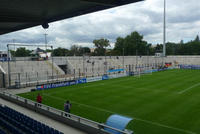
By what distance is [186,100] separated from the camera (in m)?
20.2

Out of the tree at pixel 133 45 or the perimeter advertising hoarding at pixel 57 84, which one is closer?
the perimeter advertising hoarding at pixel 57 84

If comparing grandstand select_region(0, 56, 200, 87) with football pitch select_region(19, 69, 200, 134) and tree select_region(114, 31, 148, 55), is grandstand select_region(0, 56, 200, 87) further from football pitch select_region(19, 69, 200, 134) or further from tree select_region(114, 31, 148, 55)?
tree select_region(114, 31, 148, 55)

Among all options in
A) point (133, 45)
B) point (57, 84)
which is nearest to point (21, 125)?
point (57, 84)

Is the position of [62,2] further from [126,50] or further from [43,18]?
[126,50]

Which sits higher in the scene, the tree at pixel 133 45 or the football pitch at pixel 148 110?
the tree at pixel 133 45

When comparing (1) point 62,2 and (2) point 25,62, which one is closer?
(1) point 62,2

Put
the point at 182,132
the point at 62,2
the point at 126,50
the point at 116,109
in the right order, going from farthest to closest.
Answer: the point at 126,50 → the point at 116,109 → the point at 182,132 → the point at 62,2

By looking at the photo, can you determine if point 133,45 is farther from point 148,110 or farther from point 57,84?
A: point 148,110

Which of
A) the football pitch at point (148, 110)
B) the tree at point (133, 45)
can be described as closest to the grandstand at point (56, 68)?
the football pitch at point (148, 110)

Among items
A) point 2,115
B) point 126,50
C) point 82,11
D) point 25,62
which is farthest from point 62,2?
point 126,50

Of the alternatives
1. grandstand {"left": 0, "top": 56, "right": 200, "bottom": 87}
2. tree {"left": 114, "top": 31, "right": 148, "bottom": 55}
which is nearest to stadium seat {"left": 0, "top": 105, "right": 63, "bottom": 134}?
grandstand {"left": 0, "top": 56, "right": 200, "bottom": 87}

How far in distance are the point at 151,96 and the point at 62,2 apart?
16885 millimetres

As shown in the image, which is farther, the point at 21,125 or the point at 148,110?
the point at 148,110

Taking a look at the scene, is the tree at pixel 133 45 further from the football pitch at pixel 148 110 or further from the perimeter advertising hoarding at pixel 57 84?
the football pitch at pixel 148 110
